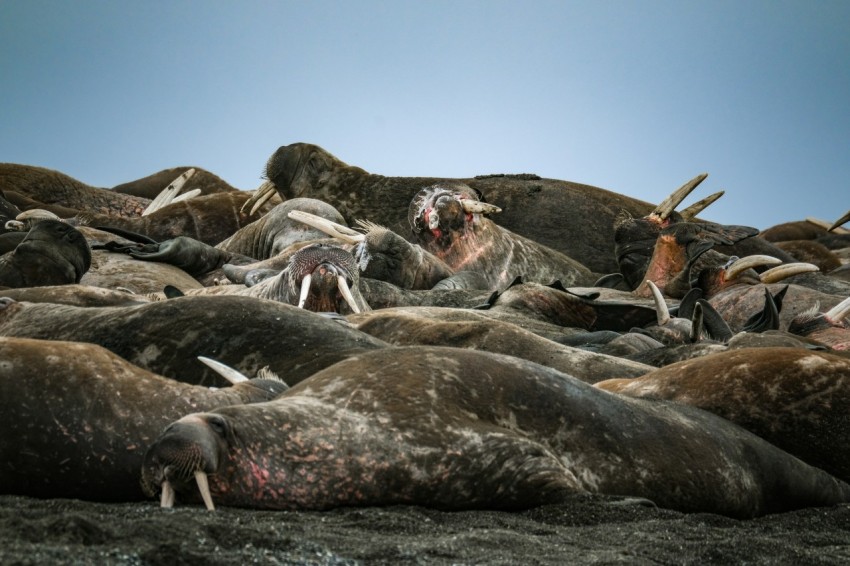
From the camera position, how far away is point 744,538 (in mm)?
4012

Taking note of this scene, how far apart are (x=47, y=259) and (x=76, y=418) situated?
22.6 feet

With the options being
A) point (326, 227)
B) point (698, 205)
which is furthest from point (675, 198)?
point (326, 227)

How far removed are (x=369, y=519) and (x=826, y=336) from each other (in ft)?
24.9

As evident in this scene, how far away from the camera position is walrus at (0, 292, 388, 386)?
6.09 meters

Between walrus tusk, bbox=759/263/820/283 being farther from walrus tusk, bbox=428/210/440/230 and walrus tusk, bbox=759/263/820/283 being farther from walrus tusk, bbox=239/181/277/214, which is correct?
walrus tusk, bbox=239/181/277/214

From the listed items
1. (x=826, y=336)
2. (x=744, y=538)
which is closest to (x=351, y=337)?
(x=744, y=538)

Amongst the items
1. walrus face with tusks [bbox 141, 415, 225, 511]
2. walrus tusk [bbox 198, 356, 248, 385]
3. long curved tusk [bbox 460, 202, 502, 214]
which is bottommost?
walrus face with tusks [bbox 141, 415, 225, 511]

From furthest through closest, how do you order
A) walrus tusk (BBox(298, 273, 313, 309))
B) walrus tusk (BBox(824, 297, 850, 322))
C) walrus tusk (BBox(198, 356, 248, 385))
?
walrus tusk (BBox(824, 297, 850, 322)) → walrus tusk (BBox(298, 273, 313, 309)) → walrus tusk (BBox(198, 356, 248, 385))

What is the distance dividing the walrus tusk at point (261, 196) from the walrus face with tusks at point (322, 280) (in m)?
10.2

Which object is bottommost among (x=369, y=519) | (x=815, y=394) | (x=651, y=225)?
(x=369, y=519)

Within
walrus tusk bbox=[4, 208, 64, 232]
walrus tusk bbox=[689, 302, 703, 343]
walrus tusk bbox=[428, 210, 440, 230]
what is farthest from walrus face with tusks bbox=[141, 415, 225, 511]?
walrus tusk bbox=[428, 210, 440, 230]

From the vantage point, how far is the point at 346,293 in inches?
366

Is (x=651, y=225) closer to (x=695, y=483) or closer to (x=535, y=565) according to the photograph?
(x=695, y=483)

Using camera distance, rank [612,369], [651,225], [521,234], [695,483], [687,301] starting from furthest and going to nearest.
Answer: [521,234], [651,225], [687,301], [612,369], [695,483]
